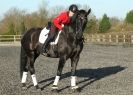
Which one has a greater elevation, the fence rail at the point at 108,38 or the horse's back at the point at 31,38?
the horse's back at the point at 31,38

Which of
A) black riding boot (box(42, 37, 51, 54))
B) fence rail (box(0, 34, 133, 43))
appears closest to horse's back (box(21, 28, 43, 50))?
black riding boot (box(42, 37, 51, 54))

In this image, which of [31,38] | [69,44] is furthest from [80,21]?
[31,38]

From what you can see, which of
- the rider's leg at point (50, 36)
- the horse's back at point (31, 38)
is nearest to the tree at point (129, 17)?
the horse's back at point (31, 38)

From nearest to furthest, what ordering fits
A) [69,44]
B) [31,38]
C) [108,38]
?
[69,44]
[31,38]
[108,38]

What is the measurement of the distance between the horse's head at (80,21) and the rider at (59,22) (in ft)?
0.62

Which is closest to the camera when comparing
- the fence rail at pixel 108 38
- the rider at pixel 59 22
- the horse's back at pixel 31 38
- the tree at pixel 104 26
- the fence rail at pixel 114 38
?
the rider at pixel 59 22

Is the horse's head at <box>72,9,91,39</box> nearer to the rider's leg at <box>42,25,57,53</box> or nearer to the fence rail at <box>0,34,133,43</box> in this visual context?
the rider's leg at <box>42,25,57,53</box>

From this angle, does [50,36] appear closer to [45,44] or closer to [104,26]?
[45,44]

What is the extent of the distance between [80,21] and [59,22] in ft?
2.11

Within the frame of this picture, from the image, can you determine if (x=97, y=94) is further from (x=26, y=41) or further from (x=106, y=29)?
(x=106, y=29)

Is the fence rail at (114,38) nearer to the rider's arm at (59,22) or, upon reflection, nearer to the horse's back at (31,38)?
the horse's back at (31,38)

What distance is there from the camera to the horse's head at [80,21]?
8.71 metres

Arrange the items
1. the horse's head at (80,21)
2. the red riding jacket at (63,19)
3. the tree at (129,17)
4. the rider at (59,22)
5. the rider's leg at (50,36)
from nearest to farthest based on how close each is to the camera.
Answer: the horse's head at (80,21) < the rider at (59,22) < the red riding jacket at (63,19) < the rider's leg at (50,36) < the tree at (129,17)

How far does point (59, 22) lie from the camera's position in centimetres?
919
